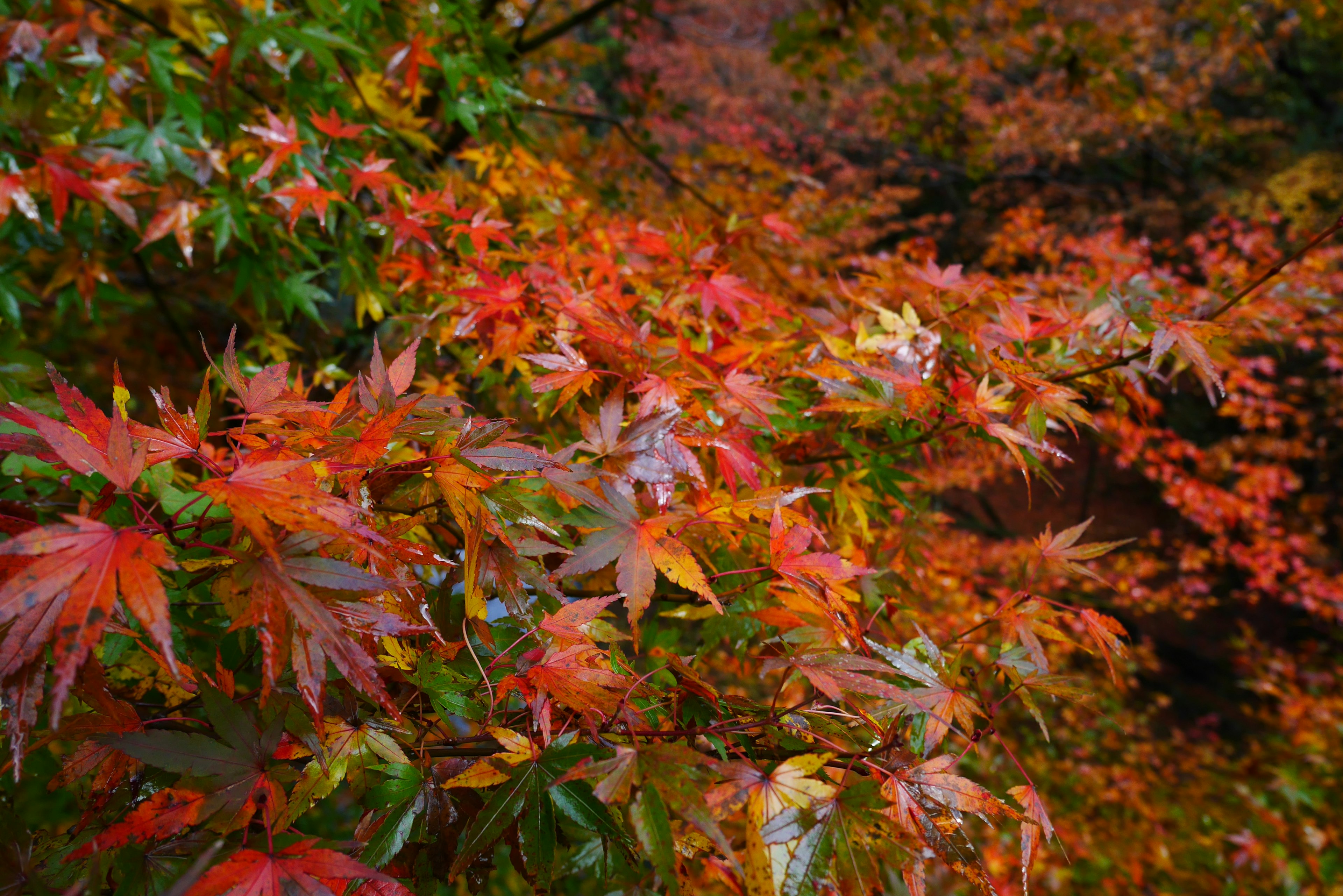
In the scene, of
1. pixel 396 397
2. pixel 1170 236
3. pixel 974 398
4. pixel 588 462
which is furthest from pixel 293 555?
pixel 1170 236

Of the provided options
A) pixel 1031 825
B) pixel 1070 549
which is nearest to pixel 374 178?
pixel 1070 549

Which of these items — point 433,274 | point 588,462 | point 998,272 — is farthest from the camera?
point 998,272

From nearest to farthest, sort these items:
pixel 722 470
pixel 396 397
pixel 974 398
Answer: pixel 396 397 < pixel 722 470 < pixel 974 398

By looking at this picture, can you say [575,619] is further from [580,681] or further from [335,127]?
[335,127]

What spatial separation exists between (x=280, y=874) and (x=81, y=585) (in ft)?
1.24

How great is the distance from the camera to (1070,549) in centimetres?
133

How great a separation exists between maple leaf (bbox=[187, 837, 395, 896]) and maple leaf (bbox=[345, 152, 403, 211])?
1.48 metres

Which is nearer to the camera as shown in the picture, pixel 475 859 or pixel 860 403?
pixel 475 859

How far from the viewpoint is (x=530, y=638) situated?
105 cm

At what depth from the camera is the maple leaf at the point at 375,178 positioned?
1.86 m

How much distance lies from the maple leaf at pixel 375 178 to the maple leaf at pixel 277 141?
0.50 ft

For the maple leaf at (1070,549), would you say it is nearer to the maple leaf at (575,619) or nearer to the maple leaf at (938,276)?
the maple leaf at (938,276)

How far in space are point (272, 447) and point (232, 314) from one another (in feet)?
13.3

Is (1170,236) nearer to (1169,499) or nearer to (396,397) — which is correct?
(1169,499)
